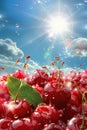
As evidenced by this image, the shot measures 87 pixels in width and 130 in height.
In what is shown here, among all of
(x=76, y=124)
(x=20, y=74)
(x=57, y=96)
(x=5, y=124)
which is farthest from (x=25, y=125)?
(x=20, y=74)

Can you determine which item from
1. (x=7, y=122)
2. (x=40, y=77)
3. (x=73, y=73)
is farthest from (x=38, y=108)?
(x=73, y=73)

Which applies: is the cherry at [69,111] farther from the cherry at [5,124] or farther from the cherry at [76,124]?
the cherry at [5,124]

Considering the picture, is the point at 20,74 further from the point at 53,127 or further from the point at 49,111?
the point at 53,127

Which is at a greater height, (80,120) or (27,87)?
(27,87)

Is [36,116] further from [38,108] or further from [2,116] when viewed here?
[2,116]

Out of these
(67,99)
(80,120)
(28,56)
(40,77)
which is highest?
(28,56)

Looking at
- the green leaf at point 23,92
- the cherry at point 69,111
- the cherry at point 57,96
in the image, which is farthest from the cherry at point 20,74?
the cherry at point 69,111
